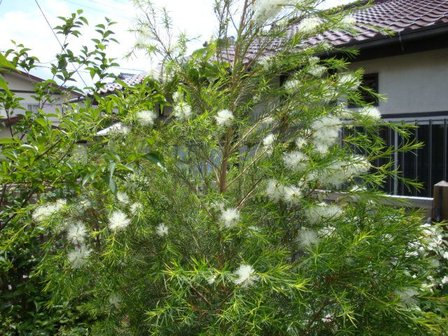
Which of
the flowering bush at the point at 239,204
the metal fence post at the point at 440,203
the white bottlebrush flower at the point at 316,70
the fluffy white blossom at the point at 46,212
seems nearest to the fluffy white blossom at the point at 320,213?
the flowering bush at the point at 239,204

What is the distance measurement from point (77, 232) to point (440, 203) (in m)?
2.66

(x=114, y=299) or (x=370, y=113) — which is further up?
(x=370, y=113)

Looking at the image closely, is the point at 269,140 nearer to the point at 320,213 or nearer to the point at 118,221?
the point at 320,213

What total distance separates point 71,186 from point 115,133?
0.34 metres

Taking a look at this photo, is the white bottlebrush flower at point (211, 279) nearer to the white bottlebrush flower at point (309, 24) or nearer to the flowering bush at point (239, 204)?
the flowering bush at point (239, 204)

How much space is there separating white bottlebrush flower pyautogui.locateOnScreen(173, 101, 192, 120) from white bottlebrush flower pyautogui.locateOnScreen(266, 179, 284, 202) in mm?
470

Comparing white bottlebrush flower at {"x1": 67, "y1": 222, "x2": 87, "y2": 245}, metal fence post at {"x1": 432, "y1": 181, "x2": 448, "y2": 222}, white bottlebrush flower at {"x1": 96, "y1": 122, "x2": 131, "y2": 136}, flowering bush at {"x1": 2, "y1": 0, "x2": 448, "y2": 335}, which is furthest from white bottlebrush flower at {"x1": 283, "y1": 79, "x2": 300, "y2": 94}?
metal fence post at {"x1": 432, "y1": 181, "x2": 448, "y2": 222}

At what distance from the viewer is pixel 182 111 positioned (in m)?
1.75

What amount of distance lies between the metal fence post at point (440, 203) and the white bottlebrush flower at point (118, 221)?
8.20 feet

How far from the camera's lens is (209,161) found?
188 centimetres

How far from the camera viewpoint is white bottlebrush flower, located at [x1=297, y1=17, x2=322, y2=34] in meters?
1.79

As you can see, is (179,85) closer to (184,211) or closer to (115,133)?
(115,133)

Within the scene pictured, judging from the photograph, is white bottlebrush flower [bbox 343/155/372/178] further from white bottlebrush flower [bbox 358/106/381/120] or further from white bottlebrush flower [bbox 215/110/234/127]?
white bottlebrush flower [bbox 215/110/234/127]

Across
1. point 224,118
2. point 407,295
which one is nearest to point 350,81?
point 224,118
